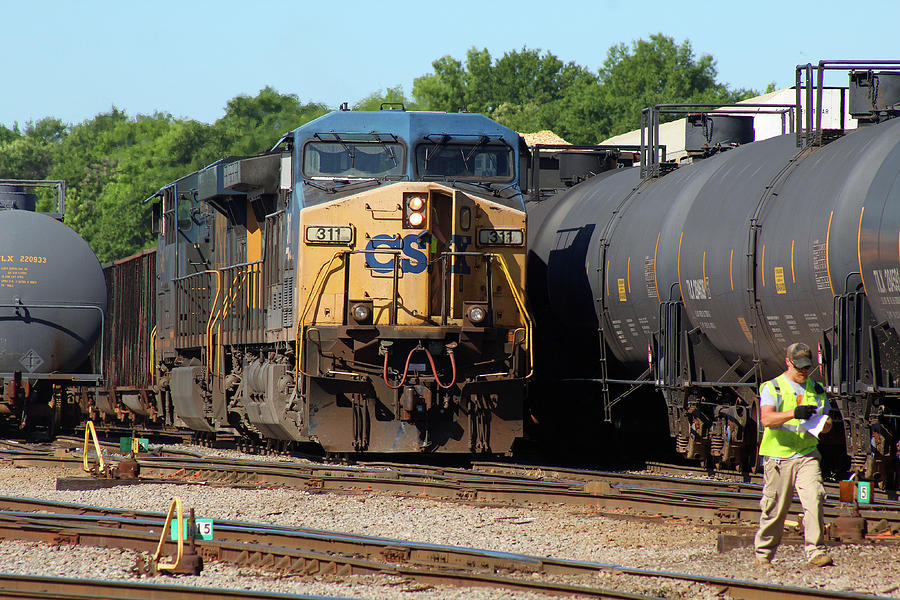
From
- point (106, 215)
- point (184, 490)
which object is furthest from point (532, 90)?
point (184, 490)

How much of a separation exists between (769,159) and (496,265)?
3461mm

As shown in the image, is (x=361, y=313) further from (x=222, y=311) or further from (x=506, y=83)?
(x=506, y=83)

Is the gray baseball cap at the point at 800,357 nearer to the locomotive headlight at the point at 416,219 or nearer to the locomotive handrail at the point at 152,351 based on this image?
the locomotive headlight at the point at 416,219

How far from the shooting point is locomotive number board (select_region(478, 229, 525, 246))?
14.2m

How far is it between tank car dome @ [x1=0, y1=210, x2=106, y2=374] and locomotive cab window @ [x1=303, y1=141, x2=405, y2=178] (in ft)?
20.9

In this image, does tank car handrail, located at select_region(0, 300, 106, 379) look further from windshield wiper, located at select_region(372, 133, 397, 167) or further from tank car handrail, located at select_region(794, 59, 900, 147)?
tank car handrail, located at select_region(794, 59, 900, 147)

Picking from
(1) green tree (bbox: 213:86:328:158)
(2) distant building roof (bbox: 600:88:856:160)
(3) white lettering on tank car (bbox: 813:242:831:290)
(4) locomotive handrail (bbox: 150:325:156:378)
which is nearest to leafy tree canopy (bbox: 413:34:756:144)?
(1) green tree (bbox: 213:86:328:158)

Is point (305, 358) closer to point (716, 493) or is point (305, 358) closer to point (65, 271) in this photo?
point (716, 493)

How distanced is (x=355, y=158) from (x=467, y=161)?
4.45 feet

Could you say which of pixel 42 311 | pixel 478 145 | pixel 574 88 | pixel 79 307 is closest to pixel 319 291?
pixel 478 145

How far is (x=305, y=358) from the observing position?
13719 mm

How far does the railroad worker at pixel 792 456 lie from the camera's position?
7934mm

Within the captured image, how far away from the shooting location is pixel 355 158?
14367 mm

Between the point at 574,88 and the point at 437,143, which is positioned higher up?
the point at 574,88
